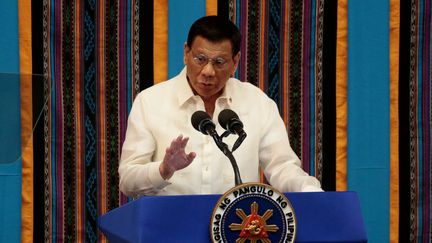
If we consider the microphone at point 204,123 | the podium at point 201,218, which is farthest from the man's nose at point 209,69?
the podium at point 201,218

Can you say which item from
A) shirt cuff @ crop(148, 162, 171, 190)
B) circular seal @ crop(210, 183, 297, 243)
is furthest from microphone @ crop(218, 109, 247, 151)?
shirt cuff @ crop(148, 162, 171, 190)

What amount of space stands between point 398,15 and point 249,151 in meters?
1.89

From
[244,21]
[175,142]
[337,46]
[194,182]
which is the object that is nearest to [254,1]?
[244,21]

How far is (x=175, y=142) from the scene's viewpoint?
2.35m

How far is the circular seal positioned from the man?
63 cm

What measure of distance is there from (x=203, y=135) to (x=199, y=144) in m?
0.04

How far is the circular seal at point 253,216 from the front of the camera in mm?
2150

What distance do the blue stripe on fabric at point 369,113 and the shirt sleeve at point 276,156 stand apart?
140cm

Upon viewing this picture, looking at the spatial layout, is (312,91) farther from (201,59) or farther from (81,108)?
(201,59)

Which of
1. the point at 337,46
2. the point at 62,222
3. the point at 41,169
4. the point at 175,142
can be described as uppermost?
the point at 337,46

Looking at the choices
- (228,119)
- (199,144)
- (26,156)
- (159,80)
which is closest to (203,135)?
(199,144)

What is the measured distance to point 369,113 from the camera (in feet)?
14.8

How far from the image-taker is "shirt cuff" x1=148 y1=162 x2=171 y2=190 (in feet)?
8.74

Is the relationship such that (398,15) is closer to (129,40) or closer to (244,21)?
(244,21)
